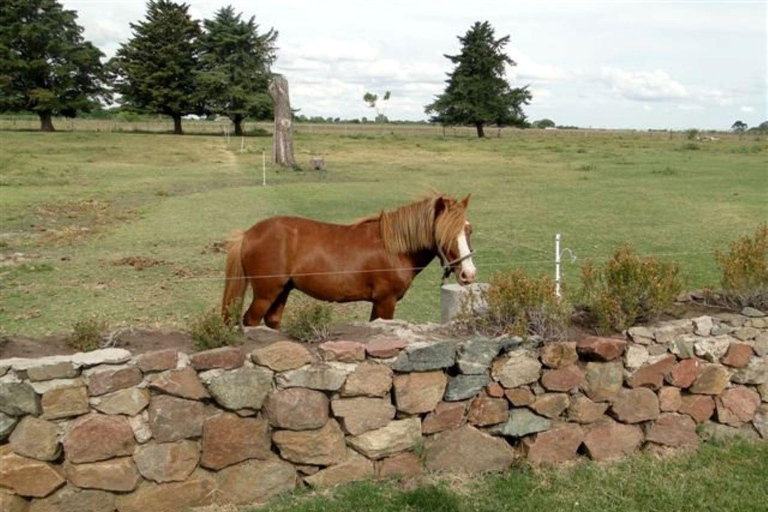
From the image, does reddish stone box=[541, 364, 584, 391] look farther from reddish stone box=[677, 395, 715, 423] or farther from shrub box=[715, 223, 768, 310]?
shrub box=[715, 223, 768, 310]

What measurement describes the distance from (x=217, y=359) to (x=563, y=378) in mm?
2268

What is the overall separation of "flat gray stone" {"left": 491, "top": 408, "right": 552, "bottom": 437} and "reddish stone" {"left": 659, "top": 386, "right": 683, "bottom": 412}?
0.88 meters

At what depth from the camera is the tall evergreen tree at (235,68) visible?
5491 cm

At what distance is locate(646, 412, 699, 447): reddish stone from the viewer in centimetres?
486

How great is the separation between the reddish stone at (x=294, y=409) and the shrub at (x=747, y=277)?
3.41m

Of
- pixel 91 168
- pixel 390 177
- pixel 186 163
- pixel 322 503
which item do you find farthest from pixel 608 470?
pixel 186 163

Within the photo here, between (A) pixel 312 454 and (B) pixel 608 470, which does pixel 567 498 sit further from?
(A) pixel 312 454

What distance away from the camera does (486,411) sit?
179 inches

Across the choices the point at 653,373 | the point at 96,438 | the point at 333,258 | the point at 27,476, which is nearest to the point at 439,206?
the point at 333,258

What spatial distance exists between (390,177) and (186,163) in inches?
440

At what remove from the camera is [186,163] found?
33.8m

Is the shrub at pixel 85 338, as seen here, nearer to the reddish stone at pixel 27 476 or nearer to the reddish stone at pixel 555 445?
the reddish stone at pixel 27 476

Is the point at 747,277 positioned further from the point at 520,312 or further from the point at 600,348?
the point at 520,312

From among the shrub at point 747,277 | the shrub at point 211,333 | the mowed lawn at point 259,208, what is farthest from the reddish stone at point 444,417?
the shrub at point 747,277
